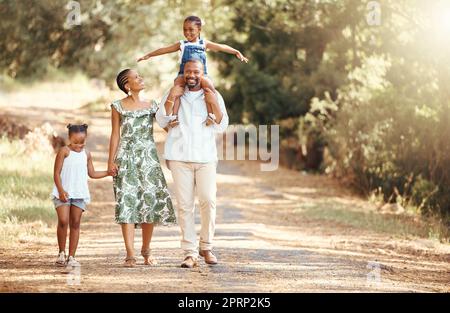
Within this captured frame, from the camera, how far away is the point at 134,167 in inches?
343

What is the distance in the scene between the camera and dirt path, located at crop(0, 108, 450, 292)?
309 inches

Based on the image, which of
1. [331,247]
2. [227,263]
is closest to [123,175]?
[227,263]

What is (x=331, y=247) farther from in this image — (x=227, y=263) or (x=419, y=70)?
(x=419, y=70)

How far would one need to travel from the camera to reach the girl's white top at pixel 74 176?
28.2 ft

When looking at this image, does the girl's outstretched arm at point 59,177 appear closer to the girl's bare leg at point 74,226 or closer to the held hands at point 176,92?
the girl's bare leg at point 74,226

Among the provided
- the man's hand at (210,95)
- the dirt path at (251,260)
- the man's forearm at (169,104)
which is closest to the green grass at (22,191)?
the dirt path at (251,260)

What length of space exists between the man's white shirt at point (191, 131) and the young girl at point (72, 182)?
2.20 ft

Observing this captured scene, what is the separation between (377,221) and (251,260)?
18.5 feet

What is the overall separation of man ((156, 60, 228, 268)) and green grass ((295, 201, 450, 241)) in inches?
201

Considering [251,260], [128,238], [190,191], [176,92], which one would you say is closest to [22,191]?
[251,260]

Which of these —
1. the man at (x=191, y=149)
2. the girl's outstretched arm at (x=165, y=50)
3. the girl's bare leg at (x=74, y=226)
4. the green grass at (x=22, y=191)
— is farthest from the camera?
the green grass at (x=22, y=191)

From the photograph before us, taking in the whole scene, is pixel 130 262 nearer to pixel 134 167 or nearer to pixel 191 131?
pixel 134 167
